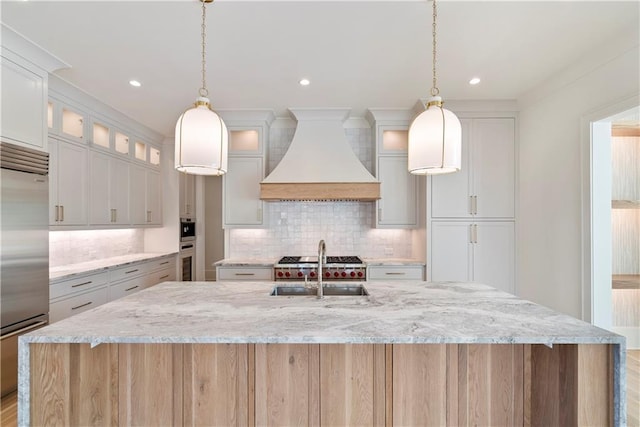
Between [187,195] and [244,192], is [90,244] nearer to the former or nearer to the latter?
[187,195]

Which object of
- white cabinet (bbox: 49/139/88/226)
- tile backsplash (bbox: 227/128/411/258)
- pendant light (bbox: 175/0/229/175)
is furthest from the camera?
tile backsplash (bbox: 227/128/411/258)

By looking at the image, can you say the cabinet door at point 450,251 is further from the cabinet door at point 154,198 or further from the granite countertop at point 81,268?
the cabinet door at point 154,198

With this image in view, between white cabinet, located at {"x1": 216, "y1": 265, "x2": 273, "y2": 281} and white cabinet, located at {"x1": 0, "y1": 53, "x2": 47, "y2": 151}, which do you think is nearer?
white cabinet, located at {"x1": 0, "y1": 53, "x2": 47, "y2": 151}

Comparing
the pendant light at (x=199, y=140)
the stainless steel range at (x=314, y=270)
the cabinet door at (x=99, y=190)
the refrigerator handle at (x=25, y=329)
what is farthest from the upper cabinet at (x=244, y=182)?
the pendant light at (x=199, y=140)

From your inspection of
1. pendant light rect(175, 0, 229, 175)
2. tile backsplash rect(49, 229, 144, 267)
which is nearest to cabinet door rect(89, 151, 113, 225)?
tile backsplash rect(49, 229, 144, 267)

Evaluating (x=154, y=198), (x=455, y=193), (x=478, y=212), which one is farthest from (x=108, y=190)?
Answer: (x=478, y=212)

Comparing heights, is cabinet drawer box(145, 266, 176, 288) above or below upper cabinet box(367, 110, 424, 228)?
below

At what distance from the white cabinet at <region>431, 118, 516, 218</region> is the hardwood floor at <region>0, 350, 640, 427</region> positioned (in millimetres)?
1677

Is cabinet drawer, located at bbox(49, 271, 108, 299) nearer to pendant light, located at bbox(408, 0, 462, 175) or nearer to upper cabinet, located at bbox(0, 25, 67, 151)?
upper cabinet, located at bbox(0, 25, 67, 151)

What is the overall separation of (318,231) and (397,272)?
117cm

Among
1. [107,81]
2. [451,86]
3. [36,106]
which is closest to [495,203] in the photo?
[451,86]

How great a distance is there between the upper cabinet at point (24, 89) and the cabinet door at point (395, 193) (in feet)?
10.8

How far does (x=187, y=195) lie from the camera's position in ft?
15.9

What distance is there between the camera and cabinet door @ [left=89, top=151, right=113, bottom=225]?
3.34 meters
